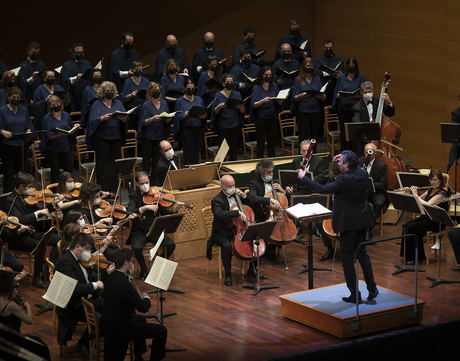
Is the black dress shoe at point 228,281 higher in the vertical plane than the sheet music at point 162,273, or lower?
lower

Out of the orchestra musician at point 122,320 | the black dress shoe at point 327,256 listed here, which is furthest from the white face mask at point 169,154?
the orchestra musician at point 122,320

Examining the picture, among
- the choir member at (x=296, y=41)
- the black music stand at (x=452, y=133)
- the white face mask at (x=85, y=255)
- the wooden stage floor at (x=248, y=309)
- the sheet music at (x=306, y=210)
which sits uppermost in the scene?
the choir member at (x=296, y=41)

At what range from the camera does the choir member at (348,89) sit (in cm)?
1227

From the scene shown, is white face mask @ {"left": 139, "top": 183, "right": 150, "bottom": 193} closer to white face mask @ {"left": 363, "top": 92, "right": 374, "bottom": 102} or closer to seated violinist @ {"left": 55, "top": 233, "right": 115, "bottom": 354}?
seated violinist @ {"left": 55, "top": 233, "right": 115, "bottom": 354}

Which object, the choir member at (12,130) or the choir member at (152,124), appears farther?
the choir member at (152,124)

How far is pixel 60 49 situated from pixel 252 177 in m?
4.97

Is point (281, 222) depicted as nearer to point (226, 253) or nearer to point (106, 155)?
point (226, 253)

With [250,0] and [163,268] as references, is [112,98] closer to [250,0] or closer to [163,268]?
[163,268]

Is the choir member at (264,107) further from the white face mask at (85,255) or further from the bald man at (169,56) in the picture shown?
the white face mask at (85,255)

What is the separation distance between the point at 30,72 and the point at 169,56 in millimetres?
2035

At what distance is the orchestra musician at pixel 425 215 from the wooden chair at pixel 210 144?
10.5ft

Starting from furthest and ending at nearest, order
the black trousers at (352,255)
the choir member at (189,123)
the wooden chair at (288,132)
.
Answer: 1. the wooden chair at (288,132)
2. the choir member at (189,123)
3. the black trousers at (352,255)

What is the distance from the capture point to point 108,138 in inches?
426

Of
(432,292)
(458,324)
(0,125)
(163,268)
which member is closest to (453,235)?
(432,292)
